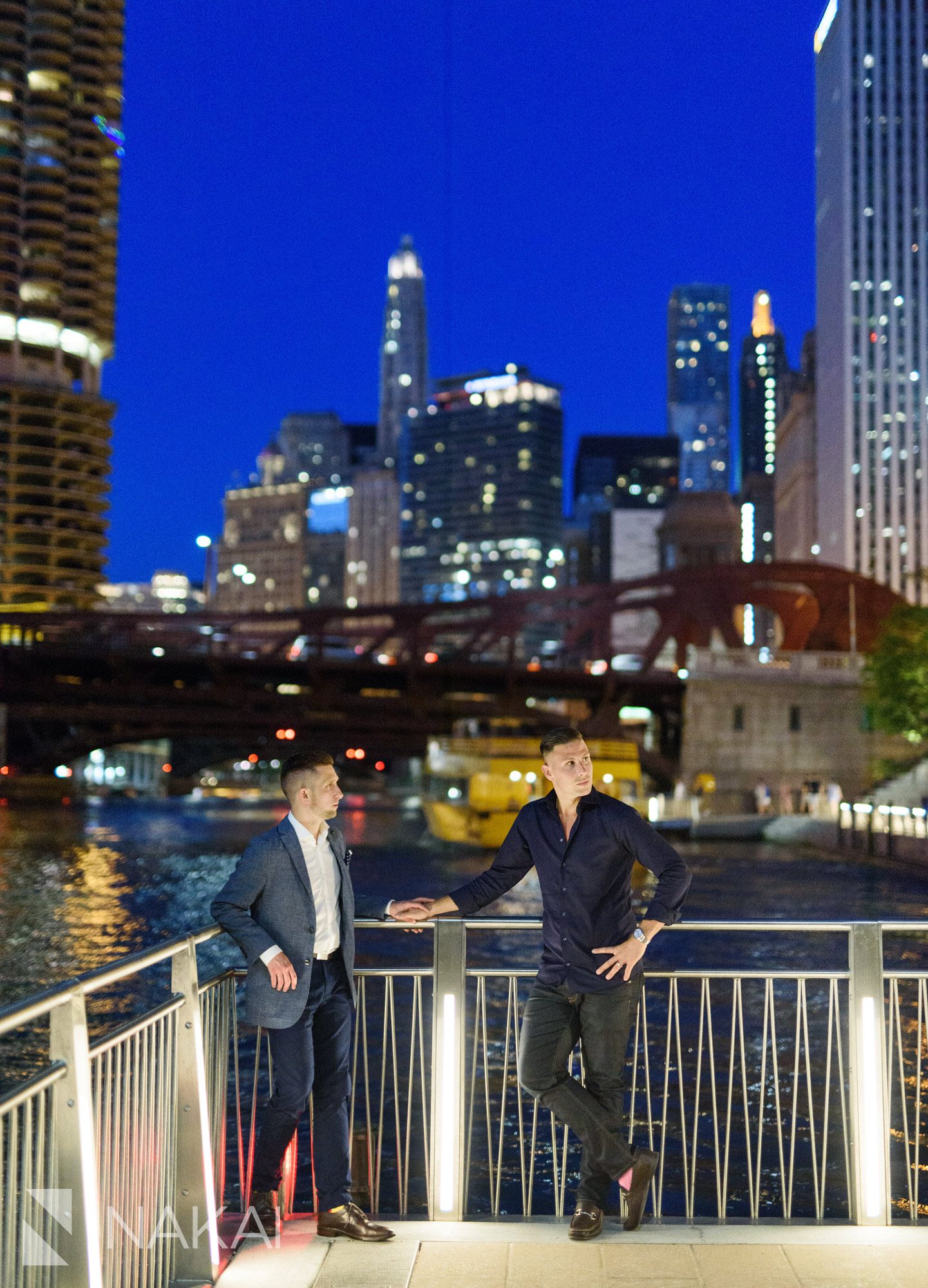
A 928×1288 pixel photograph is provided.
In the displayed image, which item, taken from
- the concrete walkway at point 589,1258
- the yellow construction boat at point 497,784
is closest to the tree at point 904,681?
the yellow construction boat at point 497,784

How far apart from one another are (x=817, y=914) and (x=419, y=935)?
9.97 meters

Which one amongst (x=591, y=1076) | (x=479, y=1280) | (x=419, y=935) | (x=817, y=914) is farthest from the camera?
(x=419, y=935)

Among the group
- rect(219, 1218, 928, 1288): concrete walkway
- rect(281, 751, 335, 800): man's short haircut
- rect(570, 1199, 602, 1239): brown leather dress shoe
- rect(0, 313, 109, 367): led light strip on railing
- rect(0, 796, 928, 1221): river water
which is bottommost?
rect(0, 796, 928, 1221): river water

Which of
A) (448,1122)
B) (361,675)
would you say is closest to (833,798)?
(361,675)

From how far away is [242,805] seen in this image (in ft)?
315

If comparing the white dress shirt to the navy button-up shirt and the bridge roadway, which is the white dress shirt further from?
the bridge roadway

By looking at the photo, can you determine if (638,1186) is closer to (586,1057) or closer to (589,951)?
(586,1057)

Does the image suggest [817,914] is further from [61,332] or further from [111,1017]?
[61,332]

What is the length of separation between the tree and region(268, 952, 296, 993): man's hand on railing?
58.8 m

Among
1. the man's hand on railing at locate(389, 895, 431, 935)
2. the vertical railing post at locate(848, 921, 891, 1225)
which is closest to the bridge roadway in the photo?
the vertical railing post at locate(848, 921, 891, 1225)

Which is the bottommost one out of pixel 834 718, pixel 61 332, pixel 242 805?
pixel 242 805

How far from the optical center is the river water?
2539 centimetres

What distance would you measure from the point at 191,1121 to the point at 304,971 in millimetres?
894

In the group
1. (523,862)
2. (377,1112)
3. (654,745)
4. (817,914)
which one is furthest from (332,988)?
(654,745)
